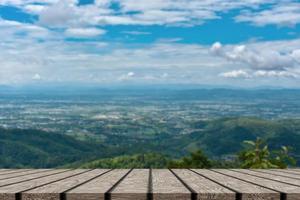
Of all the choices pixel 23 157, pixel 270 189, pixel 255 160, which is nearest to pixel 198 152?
pixel 255 160

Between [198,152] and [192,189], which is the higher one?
[192,189]

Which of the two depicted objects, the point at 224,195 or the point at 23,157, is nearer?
the point at 224,195

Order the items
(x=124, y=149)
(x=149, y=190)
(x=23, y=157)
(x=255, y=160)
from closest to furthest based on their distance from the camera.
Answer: (x=149, y=190) < (x=255, y=160) < (x=124, y=149) < (x=23, y=157)

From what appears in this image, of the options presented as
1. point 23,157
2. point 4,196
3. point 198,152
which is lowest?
point 23,157

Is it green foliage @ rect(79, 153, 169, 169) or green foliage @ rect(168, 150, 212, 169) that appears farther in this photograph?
green foliage @ rect(79, 153, 169, 169)

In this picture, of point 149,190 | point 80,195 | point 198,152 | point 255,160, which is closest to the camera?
point 80,195

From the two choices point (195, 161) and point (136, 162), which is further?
point (136, 162)

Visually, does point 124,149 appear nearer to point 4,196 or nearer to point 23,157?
point 23,157

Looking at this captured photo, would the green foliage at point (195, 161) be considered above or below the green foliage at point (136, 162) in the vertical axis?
above

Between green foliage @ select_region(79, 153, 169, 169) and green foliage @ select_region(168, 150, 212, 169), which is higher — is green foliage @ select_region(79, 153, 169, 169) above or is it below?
below

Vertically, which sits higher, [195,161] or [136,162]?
[195,161]

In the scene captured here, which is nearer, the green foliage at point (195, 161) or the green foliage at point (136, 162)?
the green foliage at point (195, 161)
